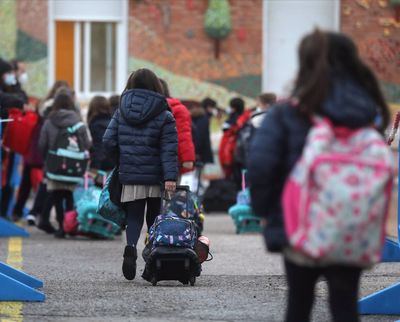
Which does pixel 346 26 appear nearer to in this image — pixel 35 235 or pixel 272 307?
pixel 35 235

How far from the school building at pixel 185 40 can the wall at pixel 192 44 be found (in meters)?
0.02

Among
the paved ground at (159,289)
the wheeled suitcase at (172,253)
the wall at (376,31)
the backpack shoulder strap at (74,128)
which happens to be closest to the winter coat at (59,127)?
the backpack shoulder strap at (74,128)

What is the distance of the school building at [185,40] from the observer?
22.9 meters

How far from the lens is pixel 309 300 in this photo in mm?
5828

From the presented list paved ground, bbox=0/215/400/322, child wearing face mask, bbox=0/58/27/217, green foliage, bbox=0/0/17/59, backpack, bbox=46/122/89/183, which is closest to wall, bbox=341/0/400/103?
green foliage, bbox=0/0/17/59

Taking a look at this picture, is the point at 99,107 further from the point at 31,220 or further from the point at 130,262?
the point at 130,262

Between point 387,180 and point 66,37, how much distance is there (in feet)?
59.0

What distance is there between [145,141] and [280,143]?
4.50 metres

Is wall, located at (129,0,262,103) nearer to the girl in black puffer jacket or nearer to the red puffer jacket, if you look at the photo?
the red puffer jacket

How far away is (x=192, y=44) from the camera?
2322cm

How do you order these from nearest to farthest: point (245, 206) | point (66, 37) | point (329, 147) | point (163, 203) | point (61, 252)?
1. point (329, 147)
2. point (163, 203)
3. point (61, 252)
4. point (245, 206)
5. point (66, 37)

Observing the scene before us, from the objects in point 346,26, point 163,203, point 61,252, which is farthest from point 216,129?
point 163,203

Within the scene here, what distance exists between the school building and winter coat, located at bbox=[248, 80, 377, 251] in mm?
17338

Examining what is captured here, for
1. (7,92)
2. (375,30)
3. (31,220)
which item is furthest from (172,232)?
(375,30)
